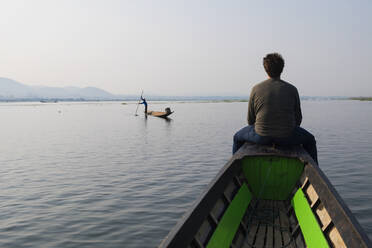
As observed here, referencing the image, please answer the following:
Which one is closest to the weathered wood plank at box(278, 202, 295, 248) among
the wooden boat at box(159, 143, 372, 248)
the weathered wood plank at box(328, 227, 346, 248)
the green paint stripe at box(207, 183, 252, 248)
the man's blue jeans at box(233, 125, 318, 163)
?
the wooden boat at box(159, 143, 372, 248)

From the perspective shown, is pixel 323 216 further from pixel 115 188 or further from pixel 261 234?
pixel 115 188

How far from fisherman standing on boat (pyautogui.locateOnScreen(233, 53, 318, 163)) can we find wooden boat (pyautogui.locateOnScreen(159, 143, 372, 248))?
0.22m

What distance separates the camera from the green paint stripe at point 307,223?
3913mm

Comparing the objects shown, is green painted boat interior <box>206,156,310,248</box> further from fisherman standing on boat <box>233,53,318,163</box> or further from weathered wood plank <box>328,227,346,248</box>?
weathered wood plank <box>328,227,346,248</box>

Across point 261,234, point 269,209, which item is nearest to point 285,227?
point 261,234

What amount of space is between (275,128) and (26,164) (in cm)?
1235

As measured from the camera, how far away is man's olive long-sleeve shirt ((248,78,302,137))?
559 cm

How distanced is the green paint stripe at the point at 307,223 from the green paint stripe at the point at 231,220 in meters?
0.84

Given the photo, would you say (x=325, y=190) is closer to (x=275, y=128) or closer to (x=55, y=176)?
(x=275, y=128)

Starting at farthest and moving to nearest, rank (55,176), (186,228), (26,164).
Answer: (26,164) < (55,176) < (186,228)

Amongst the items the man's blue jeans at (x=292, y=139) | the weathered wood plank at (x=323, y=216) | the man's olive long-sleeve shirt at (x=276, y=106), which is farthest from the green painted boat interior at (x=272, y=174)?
the weathered wood plank at (x=323, y=216)

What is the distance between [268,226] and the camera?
5.20m

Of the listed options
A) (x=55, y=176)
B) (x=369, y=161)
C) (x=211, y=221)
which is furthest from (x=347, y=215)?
(x=369, y=161)

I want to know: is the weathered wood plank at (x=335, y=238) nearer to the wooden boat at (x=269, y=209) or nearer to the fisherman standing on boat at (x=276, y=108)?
the wooden boat at (x=269, y=209)
